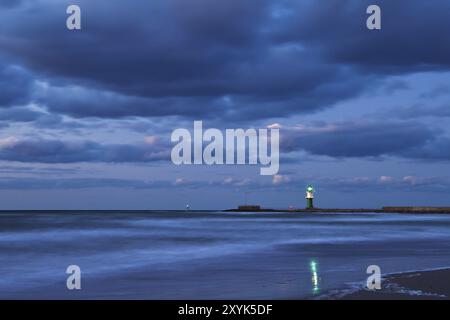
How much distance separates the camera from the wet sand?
47.4 ft

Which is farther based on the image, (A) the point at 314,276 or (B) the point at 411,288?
(A) the point at 314,276

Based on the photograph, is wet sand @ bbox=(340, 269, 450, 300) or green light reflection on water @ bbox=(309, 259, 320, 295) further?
green light reflection on water @ bbox=(309, 259, 320, 295)

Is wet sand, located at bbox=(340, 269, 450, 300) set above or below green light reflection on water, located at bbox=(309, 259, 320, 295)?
above

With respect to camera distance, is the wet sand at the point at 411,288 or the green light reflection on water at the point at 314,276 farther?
the green light reflection on water at the point at 314,276

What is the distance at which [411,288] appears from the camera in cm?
1592

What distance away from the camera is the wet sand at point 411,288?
14438mm

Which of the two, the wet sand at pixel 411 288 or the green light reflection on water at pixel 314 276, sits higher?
the wet sand at pixel 411 288

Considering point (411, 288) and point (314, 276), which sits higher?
point (411, 288)
